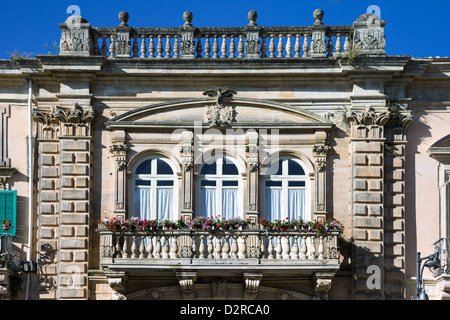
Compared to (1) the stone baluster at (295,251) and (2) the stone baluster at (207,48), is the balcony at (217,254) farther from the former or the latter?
(2) the stone baluster at (207,48)

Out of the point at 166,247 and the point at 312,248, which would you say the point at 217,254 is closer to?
the point at 166,247

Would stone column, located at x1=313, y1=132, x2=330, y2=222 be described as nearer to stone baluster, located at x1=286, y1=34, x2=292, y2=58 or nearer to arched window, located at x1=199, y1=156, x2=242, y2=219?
arched window, located at x1=199, y1=156, x2=242, y2=219

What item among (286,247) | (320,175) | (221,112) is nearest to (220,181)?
(221,112)

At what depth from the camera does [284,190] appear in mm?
32031

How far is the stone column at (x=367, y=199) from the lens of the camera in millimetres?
31141

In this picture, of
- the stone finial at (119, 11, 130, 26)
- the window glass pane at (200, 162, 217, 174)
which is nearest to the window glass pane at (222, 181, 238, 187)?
the window glass pane at (200, 162, 217, 174)

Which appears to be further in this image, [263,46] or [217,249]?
[263,46]

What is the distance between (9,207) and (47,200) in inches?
36.5

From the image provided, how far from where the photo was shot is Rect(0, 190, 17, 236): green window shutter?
104ft

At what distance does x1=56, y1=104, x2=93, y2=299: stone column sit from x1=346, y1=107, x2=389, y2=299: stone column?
6.28 meters

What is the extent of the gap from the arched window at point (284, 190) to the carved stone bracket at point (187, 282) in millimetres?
2666

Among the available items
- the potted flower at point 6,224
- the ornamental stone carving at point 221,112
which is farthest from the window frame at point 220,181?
the potted flower at point 6,224
